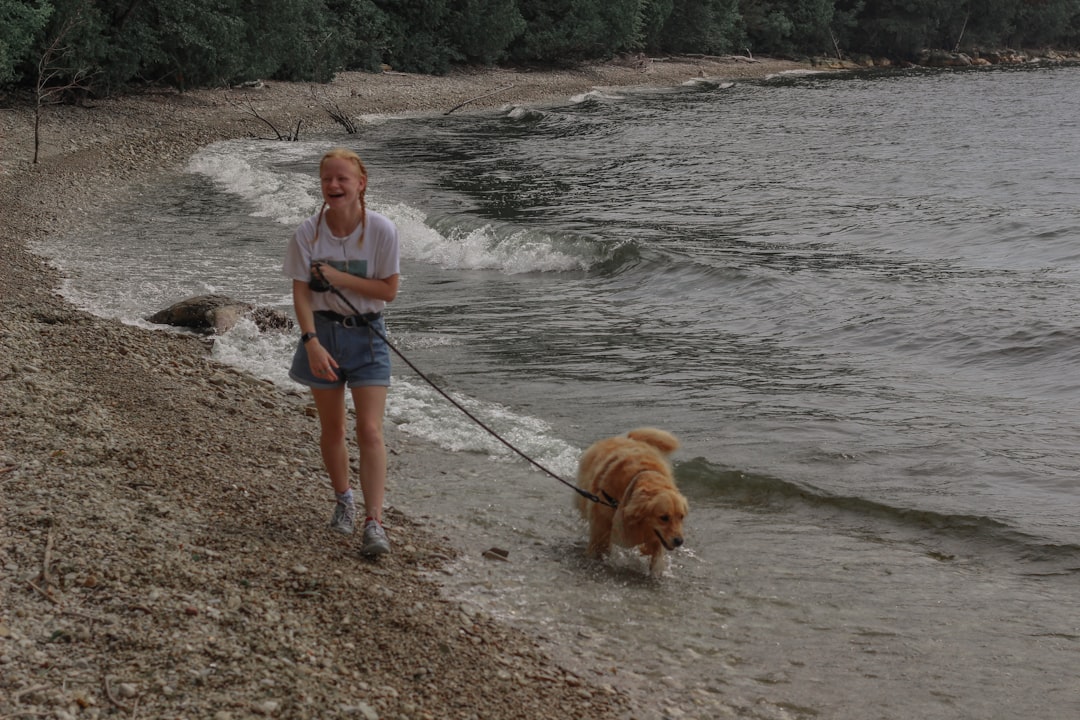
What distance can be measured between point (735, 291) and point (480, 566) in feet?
28.1

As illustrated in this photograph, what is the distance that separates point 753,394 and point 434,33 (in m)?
52.0

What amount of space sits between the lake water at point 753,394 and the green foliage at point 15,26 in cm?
637

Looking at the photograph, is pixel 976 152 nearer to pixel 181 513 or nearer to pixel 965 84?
pixel 181 513

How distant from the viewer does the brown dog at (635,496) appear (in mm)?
5355

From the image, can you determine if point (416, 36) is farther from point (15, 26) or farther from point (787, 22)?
point (787, 22)

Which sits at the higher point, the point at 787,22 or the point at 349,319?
the point at 787,22

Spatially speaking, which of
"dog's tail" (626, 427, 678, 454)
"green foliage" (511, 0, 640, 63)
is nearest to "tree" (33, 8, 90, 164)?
"dog's tail" (626, 427, 678, 454)

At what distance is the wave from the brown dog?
102cm

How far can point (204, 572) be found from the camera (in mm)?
4469

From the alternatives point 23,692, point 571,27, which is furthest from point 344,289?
point 571,27

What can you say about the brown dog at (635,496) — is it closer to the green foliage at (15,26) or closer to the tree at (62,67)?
the green foliage at (15,26)

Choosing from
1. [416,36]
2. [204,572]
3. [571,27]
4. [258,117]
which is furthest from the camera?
[571,27]

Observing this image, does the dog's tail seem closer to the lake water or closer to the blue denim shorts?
the lake water

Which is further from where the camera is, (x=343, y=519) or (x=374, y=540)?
(x=343, y=519)
